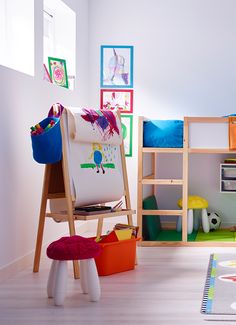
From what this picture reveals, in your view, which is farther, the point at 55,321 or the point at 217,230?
the point at 217,230

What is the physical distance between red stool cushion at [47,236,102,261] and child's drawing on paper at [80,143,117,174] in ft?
2.25

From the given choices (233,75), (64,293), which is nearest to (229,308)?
(64,293)

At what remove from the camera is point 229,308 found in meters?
2.50

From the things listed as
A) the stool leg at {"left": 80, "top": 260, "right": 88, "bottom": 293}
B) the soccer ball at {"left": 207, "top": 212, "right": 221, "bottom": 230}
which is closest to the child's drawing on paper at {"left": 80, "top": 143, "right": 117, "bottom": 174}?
the stool leg at {"left": 80, "top": 260, "right": 88, "bottom": 293}

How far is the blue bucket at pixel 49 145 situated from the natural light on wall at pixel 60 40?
1.21 metres

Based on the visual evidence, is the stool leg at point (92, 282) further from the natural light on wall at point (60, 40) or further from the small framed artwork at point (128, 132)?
the small framed artwork at point (128, 132)

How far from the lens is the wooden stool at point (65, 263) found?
8.49ft

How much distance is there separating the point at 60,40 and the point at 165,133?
109cm

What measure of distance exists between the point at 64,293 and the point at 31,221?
98cm

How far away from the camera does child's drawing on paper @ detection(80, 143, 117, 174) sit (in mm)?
3355

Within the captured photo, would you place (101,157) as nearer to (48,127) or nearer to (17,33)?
(48,127)

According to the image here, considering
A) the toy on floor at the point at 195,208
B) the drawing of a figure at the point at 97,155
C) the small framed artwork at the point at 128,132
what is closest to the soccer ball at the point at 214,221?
the toy on floor at the point at 195,208

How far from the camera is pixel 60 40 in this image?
4586 millimetres

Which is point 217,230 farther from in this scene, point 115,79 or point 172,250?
point 115,79
